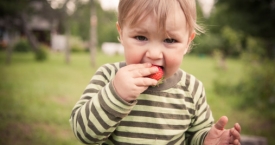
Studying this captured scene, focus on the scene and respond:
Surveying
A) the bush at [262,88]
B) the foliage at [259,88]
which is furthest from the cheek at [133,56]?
the bush at [262,88]

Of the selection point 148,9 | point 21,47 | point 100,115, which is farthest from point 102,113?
point 21,47

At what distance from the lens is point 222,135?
1.23 meters

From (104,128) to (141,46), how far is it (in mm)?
350

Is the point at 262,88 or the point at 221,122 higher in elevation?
the point at 221,122

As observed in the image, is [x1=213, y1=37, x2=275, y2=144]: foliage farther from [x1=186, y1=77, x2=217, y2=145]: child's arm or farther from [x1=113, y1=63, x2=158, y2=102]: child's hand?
[x1=113, y1=63, x2=158, y2=102]: child's hand

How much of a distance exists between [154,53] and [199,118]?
0.50 m

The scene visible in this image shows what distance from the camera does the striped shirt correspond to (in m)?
1.02

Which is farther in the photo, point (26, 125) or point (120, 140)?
point (26, 125)

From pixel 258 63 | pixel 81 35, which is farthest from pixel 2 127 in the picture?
pixel 81 35

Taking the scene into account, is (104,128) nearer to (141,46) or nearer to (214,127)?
(141,46)

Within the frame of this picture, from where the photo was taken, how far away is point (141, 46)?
1.04m

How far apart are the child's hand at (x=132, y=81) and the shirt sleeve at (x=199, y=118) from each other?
390 millimetres

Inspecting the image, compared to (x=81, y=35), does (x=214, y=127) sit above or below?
above

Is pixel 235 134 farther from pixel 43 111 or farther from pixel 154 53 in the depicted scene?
pixel 43 111
